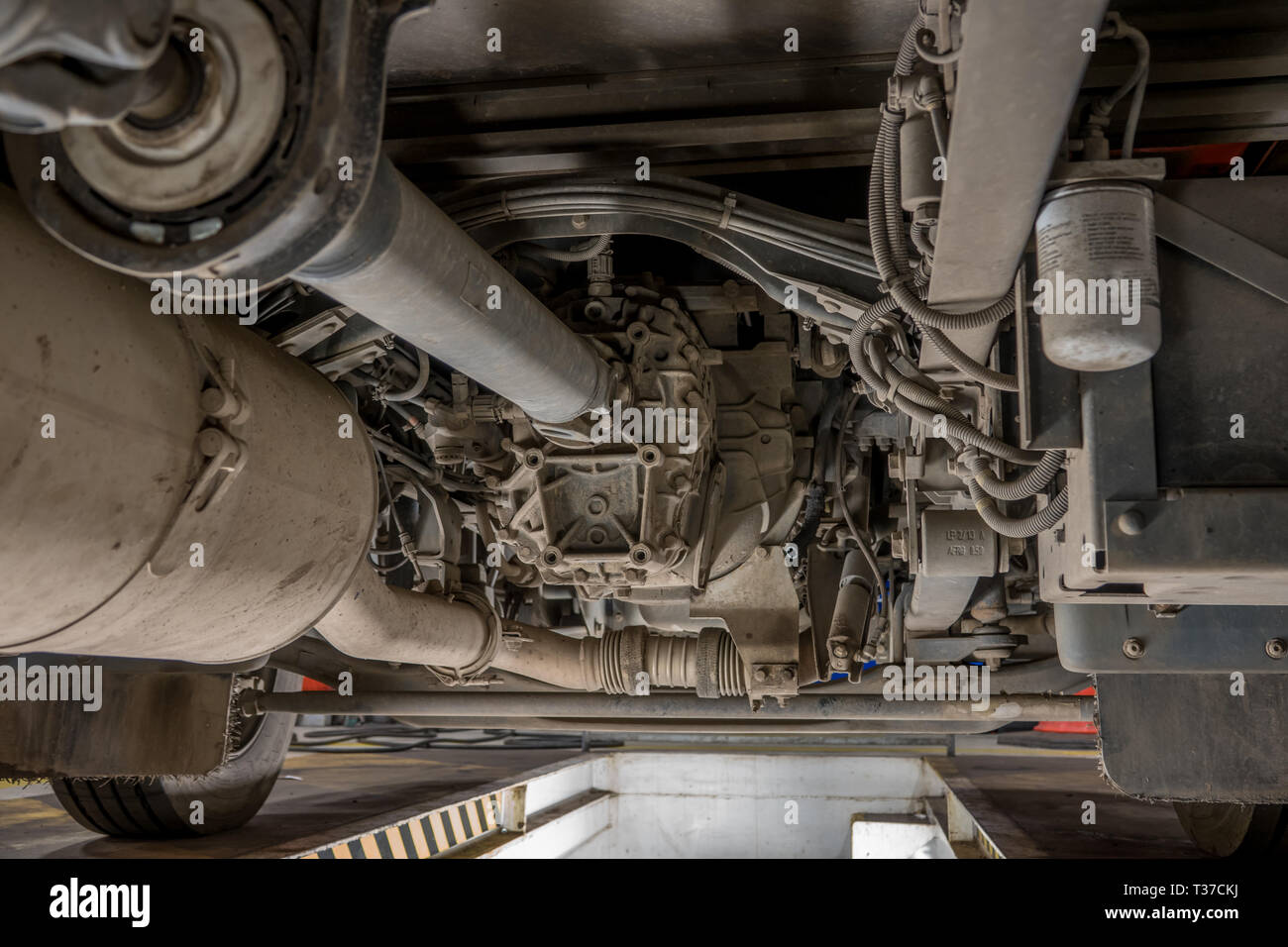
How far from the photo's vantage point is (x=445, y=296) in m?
1.38

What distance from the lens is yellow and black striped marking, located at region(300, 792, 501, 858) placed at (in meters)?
3.66

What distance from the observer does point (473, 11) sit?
1609 mm

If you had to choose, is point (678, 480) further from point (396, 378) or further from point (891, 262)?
point (891, 262)

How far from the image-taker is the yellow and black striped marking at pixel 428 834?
3.66m

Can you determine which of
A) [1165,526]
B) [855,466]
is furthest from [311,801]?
[1165,526]

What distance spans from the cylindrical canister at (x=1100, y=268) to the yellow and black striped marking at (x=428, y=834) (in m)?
3.04

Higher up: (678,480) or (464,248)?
(464,248)

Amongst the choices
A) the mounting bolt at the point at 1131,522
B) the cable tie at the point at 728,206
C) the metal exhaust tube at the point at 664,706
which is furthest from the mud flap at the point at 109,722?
the mounting bolt at the point at 1131,522

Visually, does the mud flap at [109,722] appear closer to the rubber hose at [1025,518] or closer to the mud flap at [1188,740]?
the rubber hose at [1025,518]

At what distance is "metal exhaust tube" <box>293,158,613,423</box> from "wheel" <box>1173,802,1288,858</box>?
2.51 metres

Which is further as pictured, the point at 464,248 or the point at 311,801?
the point at 311,801

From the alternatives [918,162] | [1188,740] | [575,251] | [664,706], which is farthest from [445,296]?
[664,706]

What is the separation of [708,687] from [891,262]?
1.82 m

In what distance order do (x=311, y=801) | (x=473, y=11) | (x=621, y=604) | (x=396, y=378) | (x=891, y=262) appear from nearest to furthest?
1. (x=891, y=262)
2. (x=473, y=11)
3. (x=396, y=378)
4. (x=621, y=604)
5. (x=311, y=801)
